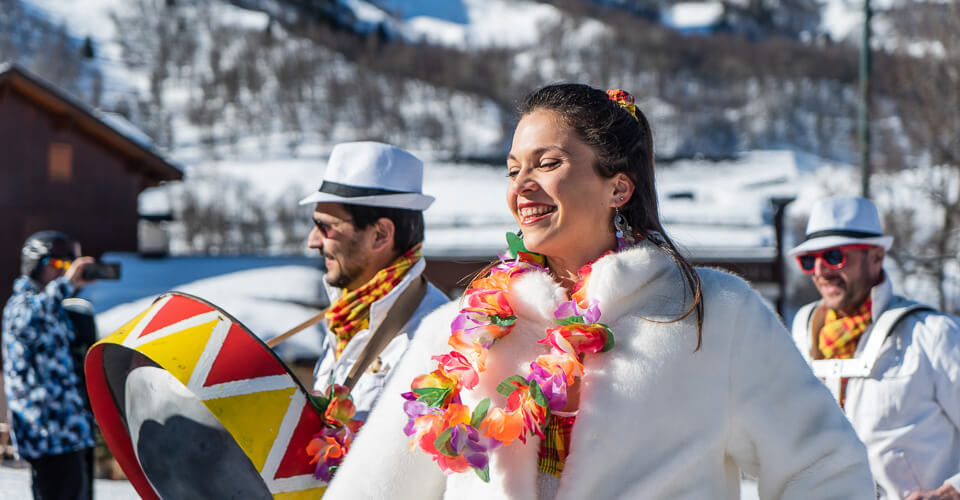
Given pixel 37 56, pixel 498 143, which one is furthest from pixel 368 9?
pixel 498 143

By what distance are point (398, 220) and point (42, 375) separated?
10.4ft

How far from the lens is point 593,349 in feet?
6.33

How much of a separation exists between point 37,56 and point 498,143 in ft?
208

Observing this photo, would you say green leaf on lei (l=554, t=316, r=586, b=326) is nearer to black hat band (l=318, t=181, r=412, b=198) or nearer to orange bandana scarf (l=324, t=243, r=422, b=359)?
orange bandana scarf (l=324, t=243, r=422, b=359)

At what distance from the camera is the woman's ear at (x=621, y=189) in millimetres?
2059

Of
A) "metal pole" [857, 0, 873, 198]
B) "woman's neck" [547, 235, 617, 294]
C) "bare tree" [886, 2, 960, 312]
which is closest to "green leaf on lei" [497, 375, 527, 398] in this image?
"woman's neck" [547, 235, 617, 294]

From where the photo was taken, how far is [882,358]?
3.69 meters

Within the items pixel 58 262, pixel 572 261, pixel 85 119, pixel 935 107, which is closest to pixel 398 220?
pixel 572 261

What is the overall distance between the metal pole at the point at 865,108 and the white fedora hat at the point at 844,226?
6349mm

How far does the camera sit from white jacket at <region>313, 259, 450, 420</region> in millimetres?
2760

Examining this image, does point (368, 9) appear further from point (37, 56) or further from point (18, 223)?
point (18, 223)

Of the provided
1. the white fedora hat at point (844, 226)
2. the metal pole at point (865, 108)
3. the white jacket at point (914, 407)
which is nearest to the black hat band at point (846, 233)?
the white fedora hat at point (844, 226)

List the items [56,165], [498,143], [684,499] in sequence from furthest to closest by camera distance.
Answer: [498,143] → [56,165] → [684,499]

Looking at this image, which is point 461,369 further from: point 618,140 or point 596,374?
point 618,140
